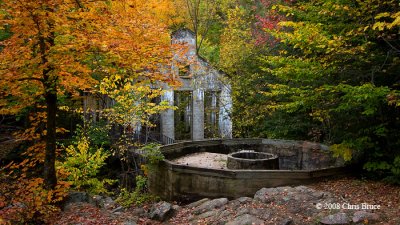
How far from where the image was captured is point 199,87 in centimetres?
1981

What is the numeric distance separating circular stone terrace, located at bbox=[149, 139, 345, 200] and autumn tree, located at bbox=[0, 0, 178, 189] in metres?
3.58

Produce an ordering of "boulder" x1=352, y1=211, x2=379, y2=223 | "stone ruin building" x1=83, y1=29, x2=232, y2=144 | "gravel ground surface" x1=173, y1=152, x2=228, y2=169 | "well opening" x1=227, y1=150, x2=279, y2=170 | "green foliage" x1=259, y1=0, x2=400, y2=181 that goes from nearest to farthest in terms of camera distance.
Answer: "boulder" x1=352, y1=211, x2=379, y2=223
"green foliage" x1=259, y1=0, x2=400, y2=181
"well opening" x1=227, y1=150, x2=279, y2=170
"gravel ground surface" x1=173, y1=152, x2=228, y2=169
"stone ruin building" x1=83, y1=29, x2=232, y2=144

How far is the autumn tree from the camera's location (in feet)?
21.4

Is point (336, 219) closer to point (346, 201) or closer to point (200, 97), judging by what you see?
point (346, 201)

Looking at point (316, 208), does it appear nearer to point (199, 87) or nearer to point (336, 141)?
point (336, 141)

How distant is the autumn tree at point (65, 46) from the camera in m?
6.53

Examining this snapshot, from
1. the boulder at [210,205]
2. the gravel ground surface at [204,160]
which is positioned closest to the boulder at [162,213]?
the boulder at [210,205]

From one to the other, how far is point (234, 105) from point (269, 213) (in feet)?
36.1

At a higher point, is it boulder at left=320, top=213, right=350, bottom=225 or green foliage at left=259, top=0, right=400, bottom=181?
green foliage at left=259, top=0, right=400, bottom=181

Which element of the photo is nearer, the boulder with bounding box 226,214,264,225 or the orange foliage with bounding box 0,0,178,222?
the orange foliage with bounding box 0,0,178,222

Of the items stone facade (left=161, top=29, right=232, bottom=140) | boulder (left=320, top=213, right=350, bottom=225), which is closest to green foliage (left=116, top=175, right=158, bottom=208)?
boulder (left=320, top=213, right=350, bottom=225)

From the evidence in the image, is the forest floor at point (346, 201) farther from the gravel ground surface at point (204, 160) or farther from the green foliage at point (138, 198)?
the gravel ground surface at point (204, 160)

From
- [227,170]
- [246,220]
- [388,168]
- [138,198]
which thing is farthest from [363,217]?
[138,198]

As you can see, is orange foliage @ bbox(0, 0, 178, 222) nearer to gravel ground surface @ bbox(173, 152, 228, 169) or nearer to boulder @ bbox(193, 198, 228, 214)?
boulder @ bbox(193, 198, 228, 214)
